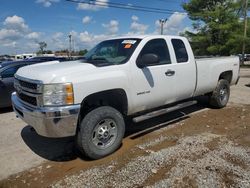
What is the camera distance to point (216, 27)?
3075 centimetres

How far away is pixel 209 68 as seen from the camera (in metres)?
6.20

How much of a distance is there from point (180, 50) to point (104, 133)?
265 centimetres

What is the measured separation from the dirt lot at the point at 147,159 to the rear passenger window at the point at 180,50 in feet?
4.98

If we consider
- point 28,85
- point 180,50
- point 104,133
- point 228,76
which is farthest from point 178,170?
point 228,76

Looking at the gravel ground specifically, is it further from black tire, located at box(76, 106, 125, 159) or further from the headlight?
the headlight

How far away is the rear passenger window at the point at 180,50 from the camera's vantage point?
5.34 m

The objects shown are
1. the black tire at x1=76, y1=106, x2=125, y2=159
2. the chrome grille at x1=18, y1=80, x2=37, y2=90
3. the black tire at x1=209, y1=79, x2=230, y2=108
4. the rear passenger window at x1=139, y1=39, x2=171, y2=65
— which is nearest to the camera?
the chrome grille at x1=18, y1=80, x2=37, y2=90

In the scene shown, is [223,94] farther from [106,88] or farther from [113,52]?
[106,88]

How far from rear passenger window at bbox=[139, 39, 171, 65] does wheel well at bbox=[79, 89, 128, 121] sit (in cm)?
102

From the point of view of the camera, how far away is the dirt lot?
3375mm

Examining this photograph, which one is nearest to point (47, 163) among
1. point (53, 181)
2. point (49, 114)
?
point (53, 181)

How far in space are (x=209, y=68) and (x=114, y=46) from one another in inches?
105

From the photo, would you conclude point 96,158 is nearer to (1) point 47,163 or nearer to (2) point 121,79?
(1) point 47,163

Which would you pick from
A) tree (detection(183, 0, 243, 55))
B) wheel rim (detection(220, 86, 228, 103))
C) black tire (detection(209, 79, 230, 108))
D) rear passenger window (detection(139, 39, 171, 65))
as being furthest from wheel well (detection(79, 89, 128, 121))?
tree (detection(183, 0, 243, 55))
